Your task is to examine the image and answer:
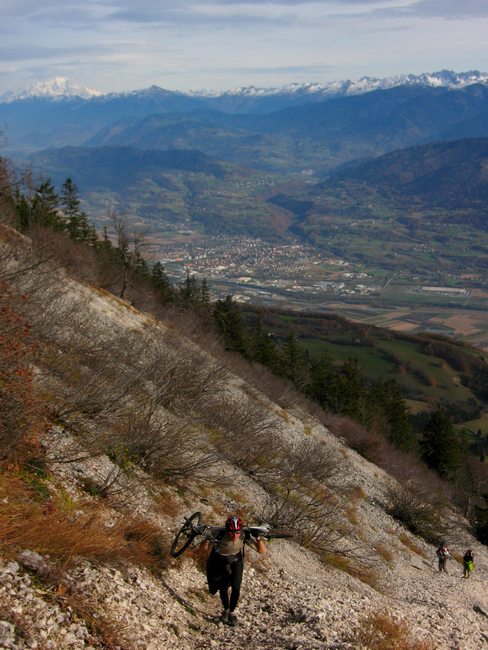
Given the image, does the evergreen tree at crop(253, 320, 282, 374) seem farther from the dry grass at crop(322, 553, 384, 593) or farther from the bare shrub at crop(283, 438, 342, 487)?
the dry grass at crop(322, 553, 384, 593)

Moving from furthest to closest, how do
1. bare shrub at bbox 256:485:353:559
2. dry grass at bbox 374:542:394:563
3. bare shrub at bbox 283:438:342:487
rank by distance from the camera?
bare shrub at bbox 283:438:342:487 < dry grass at bbox 374:542:394:563 < bare shrub at bbox 256:485:353:559

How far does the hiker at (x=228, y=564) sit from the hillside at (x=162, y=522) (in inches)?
15.4

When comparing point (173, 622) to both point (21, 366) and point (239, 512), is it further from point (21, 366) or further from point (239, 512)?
point (239, 512)

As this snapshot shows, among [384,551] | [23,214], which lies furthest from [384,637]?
[23,214]

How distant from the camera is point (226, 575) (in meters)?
8.52

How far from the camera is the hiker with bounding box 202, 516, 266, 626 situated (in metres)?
8.46

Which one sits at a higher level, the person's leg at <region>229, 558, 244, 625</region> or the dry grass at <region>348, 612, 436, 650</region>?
the person's leg at <region>229, 558, 244, 625</region>

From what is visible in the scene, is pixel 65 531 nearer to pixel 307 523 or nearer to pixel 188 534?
pixel 188 534

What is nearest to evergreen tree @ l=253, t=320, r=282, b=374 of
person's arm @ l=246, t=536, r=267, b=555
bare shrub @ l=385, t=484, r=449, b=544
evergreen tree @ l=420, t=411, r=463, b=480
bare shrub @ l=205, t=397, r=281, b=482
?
evergreen tree @ l=420, t=411, r=463, b=480

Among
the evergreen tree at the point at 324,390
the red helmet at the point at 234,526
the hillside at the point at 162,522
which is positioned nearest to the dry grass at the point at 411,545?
the hillside at the point at 162,522

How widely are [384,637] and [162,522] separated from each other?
507cm

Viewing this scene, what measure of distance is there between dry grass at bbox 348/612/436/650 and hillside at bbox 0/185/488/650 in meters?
0.04

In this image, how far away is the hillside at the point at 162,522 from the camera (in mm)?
7445

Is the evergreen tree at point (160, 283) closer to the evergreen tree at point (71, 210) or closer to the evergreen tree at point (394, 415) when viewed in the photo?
the evergreen tree at point (71, 210)
